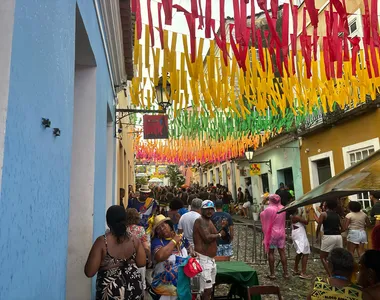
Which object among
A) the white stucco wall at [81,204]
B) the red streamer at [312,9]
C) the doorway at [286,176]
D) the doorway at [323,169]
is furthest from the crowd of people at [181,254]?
the doorway at [286,176]

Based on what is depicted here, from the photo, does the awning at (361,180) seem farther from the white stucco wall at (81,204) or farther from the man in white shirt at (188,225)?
the man in white shirt at (188,225)

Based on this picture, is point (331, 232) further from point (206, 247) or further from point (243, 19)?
point (243, 19)

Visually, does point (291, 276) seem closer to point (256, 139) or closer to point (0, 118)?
point (0, 118)

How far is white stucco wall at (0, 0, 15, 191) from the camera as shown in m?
1.19

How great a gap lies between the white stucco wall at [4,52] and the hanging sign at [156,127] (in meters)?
7.68

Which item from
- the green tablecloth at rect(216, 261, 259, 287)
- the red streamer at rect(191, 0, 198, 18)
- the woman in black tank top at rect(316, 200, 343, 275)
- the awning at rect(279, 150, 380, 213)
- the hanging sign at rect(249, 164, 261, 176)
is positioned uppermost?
the red streamer at rect(191, 0, 198, 18)

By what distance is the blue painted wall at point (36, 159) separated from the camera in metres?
1.26

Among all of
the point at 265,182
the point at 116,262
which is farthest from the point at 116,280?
the point at 265,182

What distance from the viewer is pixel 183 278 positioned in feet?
12.4

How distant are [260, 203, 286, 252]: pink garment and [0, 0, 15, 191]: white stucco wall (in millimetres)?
6509

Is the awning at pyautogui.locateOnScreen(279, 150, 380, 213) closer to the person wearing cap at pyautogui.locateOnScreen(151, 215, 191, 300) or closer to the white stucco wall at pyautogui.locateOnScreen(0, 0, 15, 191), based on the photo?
the person wearing cap at pyautogui.locateOnScreen(151, 215, 191, 300)

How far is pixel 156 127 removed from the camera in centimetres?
908

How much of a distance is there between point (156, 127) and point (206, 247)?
5.10 meters

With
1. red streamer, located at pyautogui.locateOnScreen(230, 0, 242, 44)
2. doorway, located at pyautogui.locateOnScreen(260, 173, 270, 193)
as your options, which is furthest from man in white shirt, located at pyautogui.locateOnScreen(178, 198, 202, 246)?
doorway, located at pyautogui.locateOnScreen(260, 173, 270, 193)
